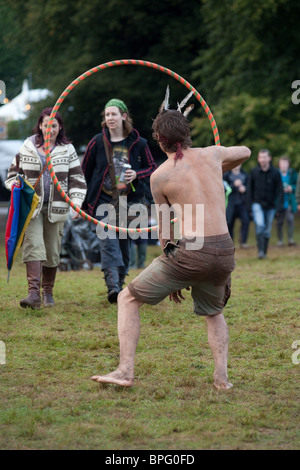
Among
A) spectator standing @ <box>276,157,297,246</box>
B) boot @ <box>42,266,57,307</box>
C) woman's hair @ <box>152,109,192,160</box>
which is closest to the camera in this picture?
woman's hair @ <box>152,109,192,160</box>

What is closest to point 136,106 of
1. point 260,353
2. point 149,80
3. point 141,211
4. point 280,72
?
point 149,80

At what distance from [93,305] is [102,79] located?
21.2 m

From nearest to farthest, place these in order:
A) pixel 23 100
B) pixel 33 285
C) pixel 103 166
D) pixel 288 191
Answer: pixel 33 285, pixel 103 166, pixel 288 191, pixel 23 100

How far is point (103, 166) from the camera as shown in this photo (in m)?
9.18

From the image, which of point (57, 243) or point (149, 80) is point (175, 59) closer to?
point (149, 80)

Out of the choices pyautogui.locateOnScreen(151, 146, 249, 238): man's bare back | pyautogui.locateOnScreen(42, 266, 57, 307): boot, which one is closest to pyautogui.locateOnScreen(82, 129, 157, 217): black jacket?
pyautogui.locateOnScreen(42, 266, 57, 307): boot

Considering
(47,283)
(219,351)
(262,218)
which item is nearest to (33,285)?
(47,283)

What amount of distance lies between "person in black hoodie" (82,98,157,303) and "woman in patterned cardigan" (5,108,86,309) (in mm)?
300

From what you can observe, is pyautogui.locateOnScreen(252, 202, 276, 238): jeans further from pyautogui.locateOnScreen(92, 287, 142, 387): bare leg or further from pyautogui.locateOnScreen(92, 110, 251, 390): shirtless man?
pyautogui.locateOnScreen(92, 287, 142, 387): bare leg

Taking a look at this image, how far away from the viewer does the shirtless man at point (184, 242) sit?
554 centimetres

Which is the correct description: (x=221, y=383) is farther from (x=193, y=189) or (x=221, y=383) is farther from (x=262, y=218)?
(x=262, y=218)

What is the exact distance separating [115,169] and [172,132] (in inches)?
142

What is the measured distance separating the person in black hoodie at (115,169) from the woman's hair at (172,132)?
3364mm

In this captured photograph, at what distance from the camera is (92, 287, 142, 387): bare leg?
18.6ft
